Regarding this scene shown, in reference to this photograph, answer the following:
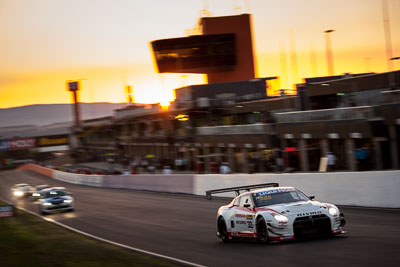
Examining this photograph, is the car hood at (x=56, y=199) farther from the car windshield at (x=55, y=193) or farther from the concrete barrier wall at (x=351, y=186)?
the concrete barrier wall at (x=351, y=186)

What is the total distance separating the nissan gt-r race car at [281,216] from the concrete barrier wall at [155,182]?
67.0ft

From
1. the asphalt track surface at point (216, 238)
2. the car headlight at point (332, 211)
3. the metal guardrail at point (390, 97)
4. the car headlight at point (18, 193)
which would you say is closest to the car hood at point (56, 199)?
the asphalt track surface at point (216, 238)

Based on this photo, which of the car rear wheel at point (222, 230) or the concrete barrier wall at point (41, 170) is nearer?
the car rear wheel at point (222, 230)

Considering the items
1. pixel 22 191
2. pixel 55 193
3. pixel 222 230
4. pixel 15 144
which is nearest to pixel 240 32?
pixel 22 191

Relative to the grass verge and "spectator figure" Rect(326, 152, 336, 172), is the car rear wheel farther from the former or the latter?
"spectator figure" Rect(326, 152, 336, 172)

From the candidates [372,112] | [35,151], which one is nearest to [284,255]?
[372,112]

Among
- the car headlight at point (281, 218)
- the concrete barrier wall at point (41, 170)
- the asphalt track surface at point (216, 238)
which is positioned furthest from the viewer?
the concrete barrier wall at point (41, 170)

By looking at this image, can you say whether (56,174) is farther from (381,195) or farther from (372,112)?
(381,195)

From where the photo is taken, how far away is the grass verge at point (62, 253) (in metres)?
11.4

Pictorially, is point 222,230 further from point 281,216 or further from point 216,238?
point 281,216

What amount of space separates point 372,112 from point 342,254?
19.3 m

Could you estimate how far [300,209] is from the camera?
40.2ft

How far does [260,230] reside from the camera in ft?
42.5

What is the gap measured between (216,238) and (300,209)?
3989 millimetres
